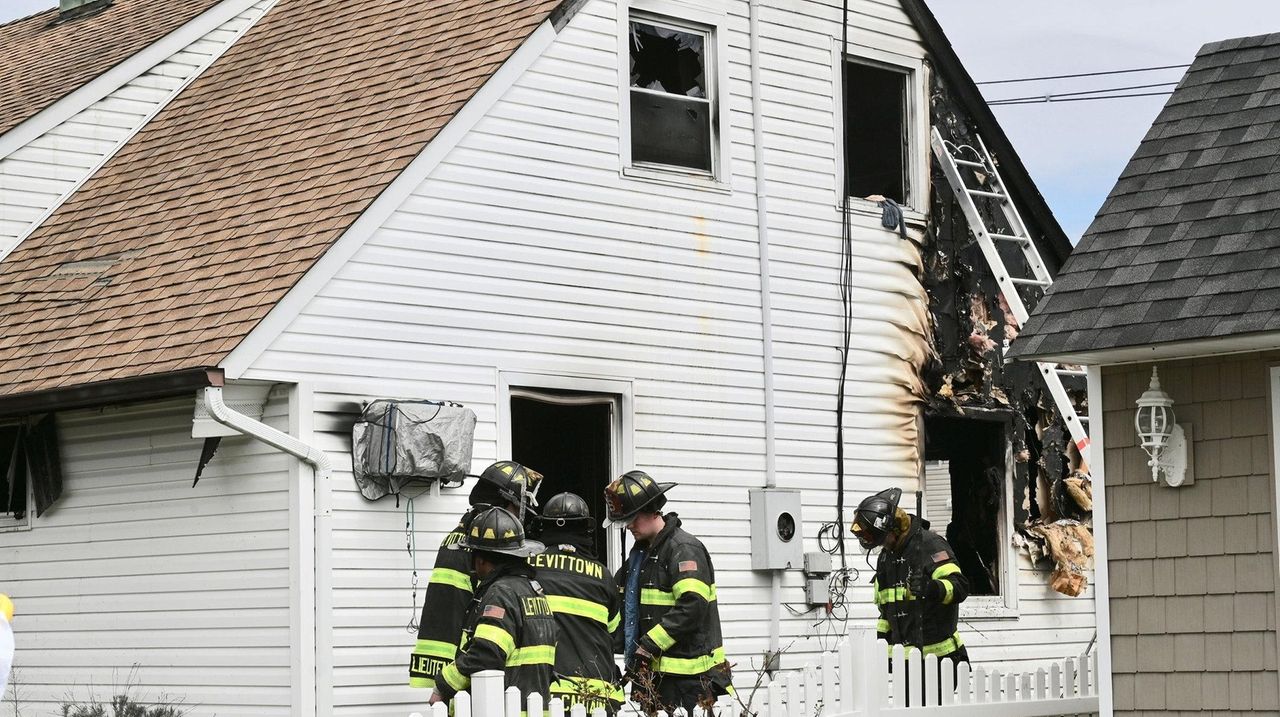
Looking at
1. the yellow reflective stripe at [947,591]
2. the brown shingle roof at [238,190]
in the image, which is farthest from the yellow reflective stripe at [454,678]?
the yellow reflective stripe at [947,591]

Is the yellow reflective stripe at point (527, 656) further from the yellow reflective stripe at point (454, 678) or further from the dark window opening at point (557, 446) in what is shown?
the dark window opening at point (557, 446)

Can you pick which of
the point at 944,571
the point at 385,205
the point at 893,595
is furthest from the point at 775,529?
the point at 385,205

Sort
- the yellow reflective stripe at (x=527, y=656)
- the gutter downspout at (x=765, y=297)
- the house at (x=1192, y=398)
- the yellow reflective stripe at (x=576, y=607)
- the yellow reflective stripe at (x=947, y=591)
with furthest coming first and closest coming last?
the gutter downspout at (x=765, y=297)
the yellow reflective stripe at (x=947, y=591)
the house at (x=1192, y=398)
the yellow reflective stripe at (x=576, y=607)
the yellow reflective stripe at (x=527, y=656)

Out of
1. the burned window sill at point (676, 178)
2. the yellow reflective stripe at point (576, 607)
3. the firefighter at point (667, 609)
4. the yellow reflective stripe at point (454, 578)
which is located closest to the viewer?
the yellow reflective stripe at point (576, 607)

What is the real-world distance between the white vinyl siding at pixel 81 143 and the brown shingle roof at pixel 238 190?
147 millimetres

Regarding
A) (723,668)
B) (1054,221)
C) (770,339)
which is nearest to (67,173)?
(770,339)

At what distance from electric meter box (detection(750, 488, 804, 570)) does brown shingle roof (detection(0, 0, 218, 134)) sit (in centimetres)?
602

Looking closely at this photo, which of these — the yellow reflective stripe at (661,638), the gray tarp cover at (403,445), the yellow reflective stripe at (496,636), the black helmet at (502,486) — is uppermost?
the gray tarp cover at (403,445)

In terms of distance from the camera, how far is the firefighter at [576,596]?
30.1 ft

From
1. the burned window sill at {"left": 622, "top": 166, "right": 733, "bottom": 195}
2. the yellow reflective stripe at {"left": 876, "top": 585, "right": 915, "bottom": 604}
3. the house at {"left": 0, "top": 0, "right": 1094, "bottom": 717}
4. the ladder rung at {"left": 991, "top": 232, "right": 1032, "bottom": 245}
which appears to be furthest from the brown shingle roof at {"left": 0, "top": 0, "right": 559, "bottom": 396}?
the ladder rung at {"left": 991, "top": 232, "right": 1032, "bottom": 245}

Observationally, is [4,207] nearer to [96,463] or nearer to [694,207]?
[96,463]

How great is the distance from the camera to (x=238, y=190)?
12320 millimetres

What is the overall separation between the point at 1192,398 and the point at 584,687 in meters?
3.90

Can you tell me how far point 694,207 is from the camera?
1317cm
